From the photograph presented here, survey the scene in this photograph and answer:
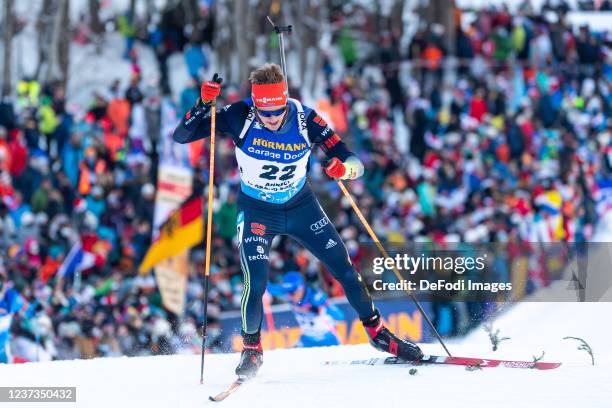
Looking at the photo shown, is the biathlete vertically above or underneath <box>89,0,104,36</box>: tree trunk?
underneath

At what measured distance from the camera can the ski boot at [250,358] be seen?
21.7 feet

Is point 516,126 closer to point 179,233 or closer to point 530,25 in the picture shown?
point 530,25

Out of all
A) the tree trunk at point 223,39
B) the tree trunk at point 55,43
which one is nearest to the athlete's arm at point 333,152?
the tree trunk at point 223,39

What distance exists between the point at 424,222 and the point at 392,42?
587 centimetres

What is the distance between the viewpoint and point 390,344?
6.86 m

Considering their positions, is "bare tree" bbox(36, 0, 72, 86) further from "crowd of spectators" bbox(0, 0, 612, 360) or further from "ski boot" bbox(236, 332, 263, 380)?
"ski boot" bbox(236, 332, 263, 380)

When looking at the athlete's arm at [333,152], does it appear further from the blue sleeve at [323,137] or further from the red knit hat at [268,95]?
the red knit hat at [268,95]

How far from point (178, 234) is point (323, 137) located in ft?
17.8

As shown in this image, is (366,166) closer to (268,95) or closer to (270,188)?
(270,188)

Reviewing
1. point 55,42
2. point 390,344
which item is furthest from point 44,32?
point 390,344

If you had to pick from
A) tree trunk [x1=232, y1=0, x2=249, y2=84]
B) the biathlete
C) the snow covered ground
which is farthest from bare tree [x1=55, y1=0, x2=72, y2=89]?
the biathlete

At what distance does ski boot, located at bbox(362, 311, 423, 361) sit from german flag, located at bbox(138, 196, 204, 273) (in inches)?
206

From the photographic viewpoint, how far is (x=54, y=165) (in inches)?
532

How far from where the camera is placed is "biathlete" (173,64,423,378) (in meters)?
6.55
